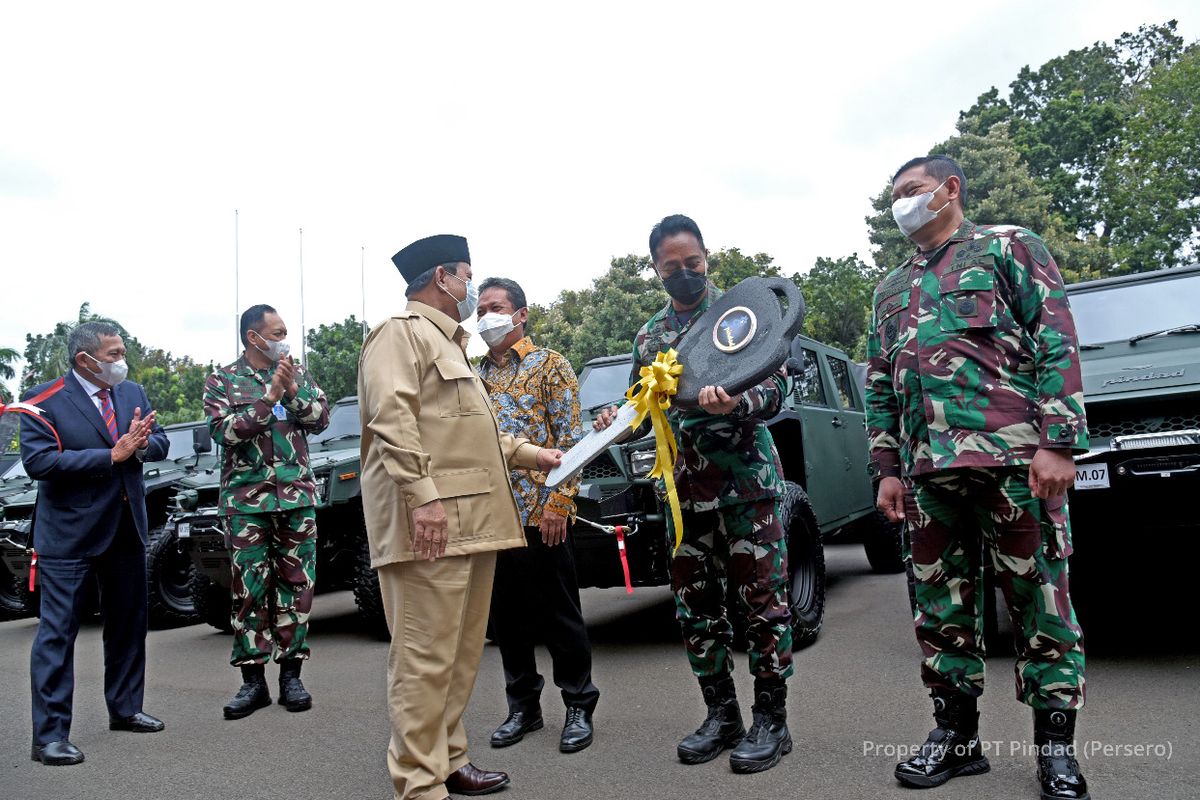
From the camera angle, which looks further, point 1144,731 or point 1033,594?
point 1144,731

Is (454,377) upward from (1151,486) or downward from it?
upward

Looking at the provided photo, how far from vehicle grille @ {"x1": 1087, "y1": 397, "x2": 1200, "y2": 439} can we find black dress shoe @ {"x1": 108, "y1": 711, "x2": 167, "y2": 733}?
4404 millimetres

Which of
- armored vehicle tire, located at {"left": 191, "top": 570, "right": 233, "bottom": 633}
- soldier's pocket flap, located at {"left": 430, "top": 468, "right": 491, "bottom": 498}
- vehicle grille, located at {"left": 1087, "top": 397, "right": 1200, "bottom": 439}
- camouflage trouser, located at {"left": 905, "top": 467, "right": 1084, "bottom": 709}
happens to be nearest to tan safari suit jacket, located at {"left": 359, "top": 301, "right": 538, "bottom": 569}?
soldier's pocket flap, located at {"left": 430, "top": 468, "right": 491, "bottom": 498}

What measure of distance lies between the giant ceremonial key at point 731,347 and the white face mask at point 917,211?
1.43 ft

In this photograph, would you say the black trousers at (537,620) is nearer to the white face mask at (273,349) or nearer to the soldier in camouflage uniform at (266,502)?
the soldier in camouflage uniform at (266,502)

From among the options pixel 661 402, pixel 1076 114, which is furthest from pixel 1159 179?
pixel 661 402

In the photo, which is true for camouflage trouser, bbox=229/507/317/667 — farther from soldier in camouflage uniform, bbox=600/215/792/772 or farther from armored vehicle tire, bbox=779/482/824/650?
armored vehicle tire, bbox=779/482/824/650

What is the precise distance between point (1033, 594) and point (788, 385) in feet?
3.65

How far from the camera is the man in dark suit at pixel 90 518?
4141 mm

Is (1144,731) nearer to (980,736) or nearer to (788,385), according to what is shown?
(980,736)

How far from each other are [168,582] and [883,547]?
602 cm

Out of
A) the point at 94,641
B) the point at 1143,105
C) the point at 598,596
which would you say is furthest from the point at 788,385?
the point at 1143,105

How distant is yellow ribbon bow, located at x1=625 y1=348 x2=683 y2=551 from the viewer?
3.26 m

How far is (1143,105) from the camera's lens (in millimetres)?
29391
